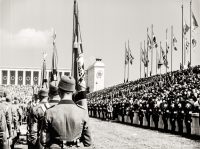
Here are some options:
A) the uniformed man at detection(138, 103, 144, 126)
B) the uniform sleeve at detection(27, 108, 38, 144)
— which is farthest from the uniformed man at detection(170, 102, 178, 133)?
the uniform sleeve at detection(27, 108, 38, 144)

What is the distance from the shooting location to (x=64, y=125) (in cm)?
452

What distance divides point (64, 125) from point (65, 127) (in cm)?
2

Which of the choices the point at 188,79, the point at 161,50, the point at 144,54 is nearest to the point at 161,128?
the point at 188,79

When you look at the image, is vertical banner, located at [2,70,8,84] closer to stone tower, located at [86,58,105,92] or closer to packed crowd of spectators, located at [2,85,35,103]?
stone tower, located at [86,58,105,92]

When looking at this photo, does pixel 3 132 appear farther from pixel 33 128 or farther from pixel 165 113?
pixel 165 113

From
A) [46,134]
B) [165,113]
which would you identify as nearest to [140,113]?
[165,113]

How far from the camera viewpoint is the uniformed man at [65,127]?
14.8 ft

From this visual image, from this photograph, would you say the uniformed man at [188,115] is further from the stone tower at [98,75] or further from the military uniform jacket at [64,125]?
the stone tower at [98,75]

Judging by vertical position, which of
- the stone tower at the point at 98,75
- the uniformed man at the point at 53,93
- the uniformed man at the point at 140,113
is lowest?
the uniformed man at the point at 140,113

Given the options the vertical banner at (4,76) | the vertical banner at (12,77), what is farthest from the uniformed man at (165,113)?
the vertical banner at (4,76)

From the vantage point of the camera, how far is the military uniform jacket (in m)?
4.51

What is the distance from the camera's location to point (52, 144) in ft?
14.9

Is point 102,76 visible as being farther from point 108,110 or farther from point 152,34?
point 108,110

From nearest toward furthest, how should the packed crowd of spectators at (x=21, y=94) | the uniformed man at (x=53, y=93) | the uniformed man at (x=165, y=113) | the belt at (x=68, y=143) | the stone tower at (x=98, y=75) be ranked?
the belt at (x=68, y=143) → the uniformed man at (x=53, y=93) → the packed crowd of spectators at (x=21, y=94) → the uniformed man at (x=165, y=113) → the stone tower at (x=98, y=75)
